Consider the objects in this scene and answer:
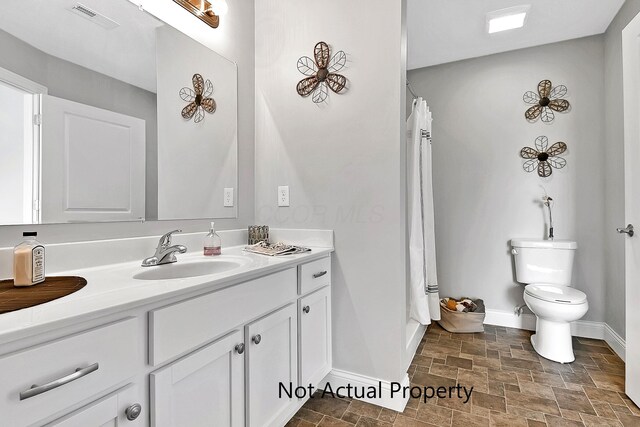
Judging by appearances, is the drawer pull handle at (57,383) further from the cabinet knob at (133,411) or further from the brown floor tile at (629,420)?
the brown floor tile at (629,420)

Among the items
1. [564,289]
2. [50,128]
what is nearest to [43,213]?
[50,128]

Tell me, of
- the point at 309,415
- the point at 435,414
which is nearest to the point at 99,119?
the point at 309,415

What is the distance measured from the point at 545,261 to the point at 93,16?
10.6 ft

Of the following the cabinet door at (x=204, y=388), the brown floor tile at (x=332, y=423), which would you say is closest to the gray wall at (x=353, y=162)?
the brown floor tile at (x=332, y=423)

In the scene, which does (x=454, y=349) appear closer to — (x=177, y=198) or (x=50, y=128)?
(x=177, y=198)

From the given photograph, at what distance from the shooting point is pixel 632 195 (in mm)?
1689

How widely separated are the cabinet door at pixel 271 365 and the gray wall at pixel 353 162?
1.44ft

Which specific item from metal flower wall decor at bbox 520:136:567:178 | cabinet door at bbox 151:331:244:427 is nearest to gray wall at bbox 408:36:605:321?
metal flower wall decor at bbox 520:136:567:178

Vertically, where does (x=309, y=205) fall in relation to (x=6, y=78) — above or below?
below

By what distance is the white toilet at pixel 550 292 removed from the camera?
2117 mm

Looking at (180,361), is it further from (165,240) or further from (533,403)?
(533,403)

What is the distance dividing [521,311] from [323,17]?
2824 millimetres

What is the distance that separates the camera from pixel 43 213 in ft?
3.59

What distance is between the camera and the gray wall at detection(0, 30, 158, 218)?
104 centimetres
